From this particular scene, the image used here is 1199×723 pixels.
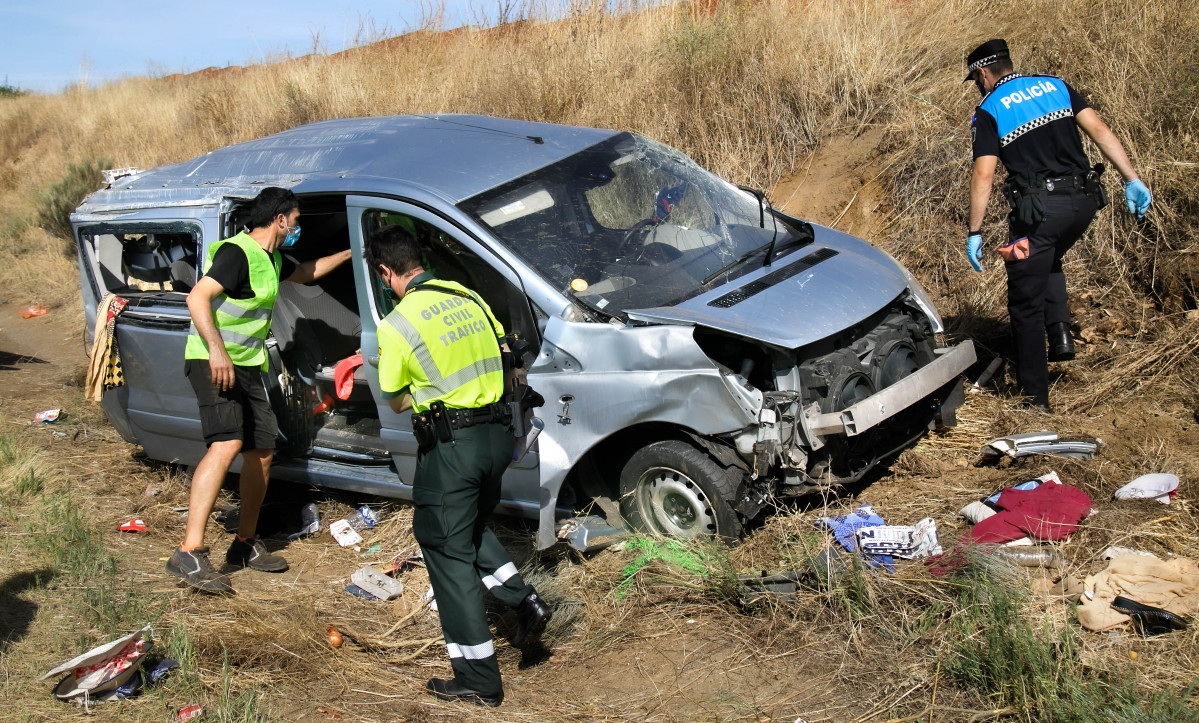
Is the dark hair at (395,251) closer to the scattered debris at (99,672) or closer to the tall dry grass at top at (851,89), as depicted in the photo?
the scattered debris at (99,672)

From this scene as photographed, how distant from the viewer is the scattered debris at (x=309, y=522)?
504cm

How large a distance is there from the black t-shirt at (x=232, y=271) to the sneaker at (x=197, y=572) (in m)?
1.27

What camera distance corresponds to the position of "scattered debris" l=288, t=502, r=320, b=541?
5.04m

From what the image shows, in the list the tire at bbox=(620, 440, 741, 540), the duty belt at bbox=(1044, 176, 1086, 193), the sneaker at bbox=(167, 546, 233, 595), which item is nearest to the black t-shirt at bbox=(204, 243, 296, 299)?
the sneaker at bbox=(167, 546, 233, 595)

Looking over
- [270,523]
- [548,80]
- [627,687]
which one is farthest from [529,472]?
[548,80]

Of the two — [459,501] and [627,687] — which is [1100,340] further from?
[459,501]

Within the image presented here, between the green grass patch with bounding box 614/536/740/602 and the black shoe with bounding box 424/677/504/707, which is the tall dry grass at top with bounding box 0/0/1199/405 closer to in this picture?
the green grass patch with bounding box 614/536/740/602

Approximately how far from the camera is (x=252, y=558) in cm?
463

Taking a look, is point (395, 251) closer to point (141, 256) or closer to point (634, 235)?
point (634, 235)

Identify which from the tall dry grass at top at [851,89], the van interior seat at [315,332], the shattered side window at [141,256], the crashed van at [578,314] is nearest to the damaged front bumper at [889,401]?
the crashed van at [578,314]

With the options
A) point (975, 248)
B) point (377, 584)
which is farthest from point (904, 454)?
point (377, 584)

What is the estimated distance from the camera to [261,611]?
4004 millimetres

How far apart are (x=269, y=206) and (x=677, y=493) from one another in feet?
7.86

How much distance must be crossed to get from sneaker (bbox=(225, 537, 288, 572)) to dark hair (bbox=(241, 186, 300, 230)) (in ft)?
Result: 5.44
